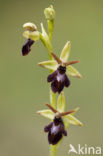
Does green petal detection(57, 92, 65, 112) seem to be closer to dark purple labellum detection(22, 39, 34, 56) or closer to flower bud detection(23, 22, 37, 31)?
dark purple labellum detection(22, 39, 34, 56)

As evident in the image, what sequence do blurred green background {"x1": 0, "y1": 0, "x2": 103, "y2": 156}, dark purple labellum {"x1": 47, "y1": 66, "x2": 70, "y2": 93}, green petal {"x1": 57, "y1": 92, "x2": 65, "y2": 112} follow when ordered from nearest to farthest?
dark purple labellum {"x1": 47, "y1": 66, "x2": 70, "y2": 93}
green petal {"x1": 57, "y1": 92, "x2": 65, "y2": 112}
blurred green background {"x1": 0, "y1": 0, "x2": 103, "y2": 156}

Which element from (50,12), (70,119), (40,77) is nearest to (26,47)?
(50,12)

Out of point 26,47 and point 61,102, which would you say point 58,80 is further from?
point 26,47

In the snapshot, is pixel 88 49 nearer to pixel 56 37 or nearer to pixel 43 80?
pixel 56 37

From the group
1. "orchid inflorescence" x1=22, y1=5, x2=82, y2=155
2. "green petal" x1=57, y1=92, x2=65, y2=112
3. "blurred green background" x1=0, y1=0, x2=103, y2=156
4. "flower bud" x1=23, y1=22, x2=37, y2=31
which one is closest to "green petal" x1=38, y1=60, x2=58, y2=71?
"orchid inflorescence" x1=22, y1=5, x2=82, y2=155

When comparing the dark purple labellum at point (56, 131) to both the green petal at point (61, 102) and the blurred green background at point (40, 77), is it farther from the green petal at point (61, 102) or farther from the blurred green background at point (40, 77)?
the blurred green background at point (40, 77)

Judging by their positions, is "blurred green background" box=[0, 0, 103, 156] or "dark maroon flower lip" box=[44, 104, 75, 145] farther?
"blurred green background" box=[0, 0, 103, 156]
